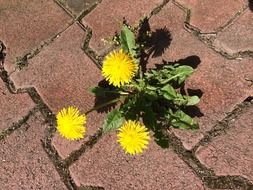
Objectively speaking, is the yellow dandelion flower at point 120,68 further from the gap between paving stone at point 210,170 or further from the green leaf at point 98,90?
the gap between paving stone at point 210,170

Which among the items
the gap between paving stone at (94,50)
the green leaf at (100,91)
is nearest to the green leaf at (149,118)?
the green leaf at (100,91)

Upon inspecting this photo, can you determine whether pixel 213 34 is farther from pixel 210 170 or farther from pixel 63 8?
pixel 63 8

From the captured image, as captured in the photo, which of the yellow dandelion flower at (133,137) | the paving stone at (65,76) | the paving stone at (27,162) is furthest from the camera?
the paving stone at (65,76)

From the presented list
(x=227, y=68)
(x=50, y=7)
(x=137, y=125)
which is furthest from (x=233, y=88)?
(x=50, y=7)

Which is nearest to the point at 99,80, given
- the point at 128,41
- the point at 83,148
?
the point at 128,41

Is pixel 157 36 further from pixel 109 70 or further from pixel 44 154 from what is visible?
pixel 44 154

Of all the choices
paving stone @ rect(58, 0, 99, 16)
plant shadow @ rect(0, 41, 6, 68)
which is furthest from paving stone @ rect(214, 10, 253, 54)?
plant shadow @ rect(0, 41, 6, 68)
